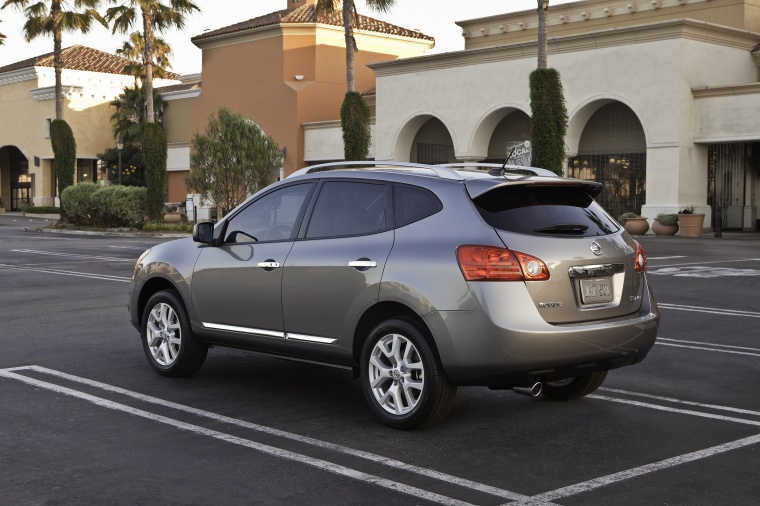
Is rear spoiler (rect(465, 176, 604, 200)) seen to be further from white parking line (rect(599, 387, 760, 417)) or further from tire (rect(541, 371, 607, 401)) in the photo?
white parking line (rect(599, 387, 760, 417))

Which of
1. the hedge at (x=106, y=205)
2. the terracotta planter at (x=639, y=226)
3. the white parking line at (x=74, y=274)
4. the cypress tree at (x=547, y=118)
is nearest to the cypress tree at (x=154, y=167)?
the hedge at (x=106, y=205)

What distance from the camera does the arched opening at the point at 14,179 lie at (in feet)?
261

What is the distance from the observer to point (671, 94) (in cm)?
3562

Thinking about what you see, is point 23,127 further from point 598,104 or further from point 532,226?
point 532,226

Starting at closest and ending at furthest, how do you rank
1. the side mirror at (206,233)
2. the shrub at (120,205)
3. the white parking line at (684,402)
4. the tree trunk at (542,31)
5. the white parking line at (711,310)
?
the white parking line at (684,402)
the side mirror at (206,233)
the white parking line at (711,310)
the tree trunk at (542,31)
the shrub at (120,205)

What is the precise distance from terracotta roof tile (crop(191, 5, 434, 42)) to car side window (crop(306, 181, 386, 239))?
46.4 metres

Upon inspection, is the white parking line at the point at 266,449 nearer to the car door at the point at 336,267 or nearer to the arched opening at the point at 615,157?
the car door at the point at 336,267

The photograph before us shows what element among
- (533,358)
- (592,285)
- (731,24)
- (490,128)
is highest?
(731,24)

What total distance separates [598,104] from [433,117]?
922 cm

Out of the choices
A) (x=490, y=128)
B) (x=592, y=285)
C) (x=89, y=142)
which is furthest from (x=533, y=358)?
(x=89, y=142)

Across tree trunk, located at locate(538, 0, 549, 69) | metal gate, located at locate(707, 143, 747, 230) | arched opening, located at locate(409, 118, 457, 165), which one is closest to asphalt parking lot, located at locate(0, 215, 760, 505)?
tree trunk, located at locate(538, 0, 549, 69)

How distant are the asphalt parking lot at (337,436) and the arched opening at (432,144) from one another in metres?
36.8

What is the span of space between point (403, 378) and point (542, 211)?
1.45 m

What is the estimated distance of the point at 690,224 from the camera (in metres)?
34.7
